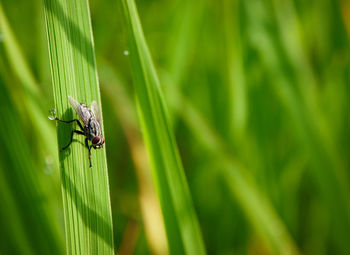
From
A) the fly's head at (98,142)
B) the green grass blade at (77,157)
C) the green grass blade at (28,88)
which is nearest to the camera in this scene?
the green grass blade at (77,157)

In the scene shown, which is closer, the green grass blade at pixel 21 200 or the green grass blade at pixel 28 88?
the green grass blade at pixel 21 200

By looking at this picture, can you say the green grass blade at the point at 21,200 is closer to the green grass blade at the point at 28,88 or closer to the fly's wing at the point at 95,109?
the green grass blade at the point at 28,88

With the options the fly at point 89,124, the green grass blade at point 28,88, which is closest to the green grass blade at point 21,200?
the green grass blade at point 28,88

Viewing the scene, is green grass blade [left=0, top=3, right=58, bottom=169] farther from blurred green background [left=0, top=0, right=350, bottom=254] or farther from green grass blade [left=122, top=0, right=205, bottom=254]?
green grass blade [left=122, top=0, right=205, bottom=254]

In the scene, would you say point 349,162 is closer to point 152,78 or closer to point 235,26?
point 235,26

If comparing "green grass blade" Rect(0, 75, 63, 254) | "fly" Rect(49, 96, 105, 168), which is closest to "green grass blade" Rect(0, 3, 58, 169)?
"green grass blade" Rect(0, 75, 63, 254)
